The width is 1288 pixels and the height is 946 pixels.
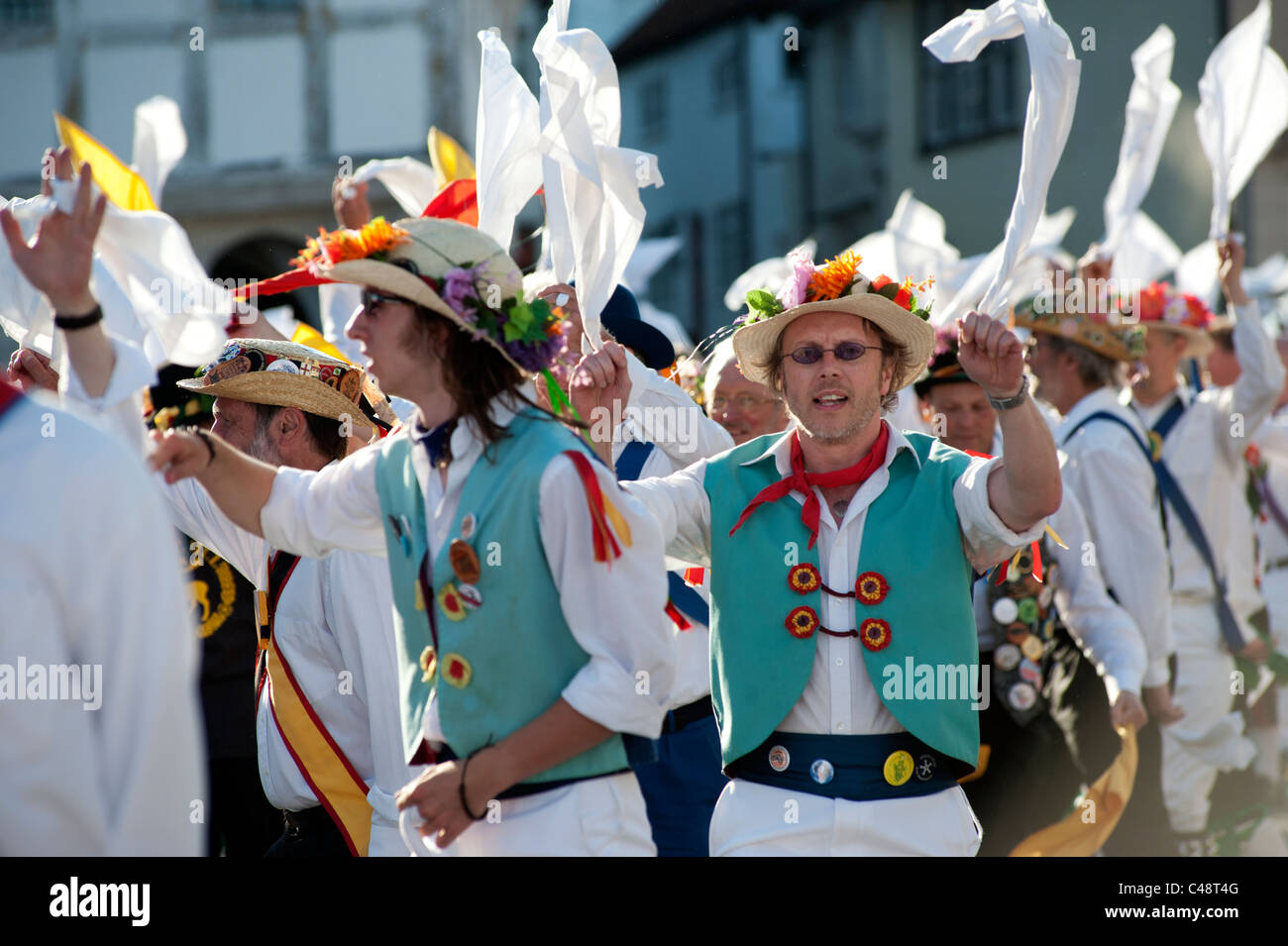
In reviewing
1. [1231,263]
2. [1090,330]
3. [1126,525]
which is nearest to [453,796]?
[1126,525]

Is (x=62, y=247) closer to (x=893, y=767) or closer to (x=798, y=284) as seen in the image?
(x=798, y=284)

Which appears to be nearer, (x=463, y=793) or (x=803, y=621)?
(x=463, y=793)

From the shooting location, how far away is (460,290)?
2.93m

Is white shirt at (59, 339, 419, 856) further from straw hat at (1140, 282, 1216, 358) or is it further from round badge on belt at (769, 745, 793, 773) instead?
straw hat at (1140, 282, 1216, 358)

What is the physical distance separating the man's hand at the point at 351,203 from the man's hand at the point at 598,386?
2.54m

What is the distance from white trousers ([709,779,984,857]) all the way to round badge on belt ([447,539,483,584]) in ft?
3.18

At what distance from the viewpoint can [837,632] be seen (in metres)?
3.46

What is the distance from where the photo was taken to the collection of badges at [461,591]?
2832mm

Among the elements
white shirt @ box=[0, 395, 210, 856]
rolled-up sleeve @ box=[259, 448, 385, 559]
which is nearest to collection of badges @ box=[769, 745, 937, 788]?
rolled-up sleeve @ box=[259, 448, 385, 559]

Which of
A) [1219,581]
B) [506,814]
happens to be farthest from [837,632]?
[1219,581]

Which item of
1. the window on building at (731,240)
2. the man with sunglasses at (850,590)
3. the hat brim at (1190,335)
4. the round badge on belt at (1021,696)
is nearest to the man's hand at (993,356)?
the man with sunglasses at (850,590)

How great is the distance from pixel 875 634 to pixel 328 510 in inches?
45.7
